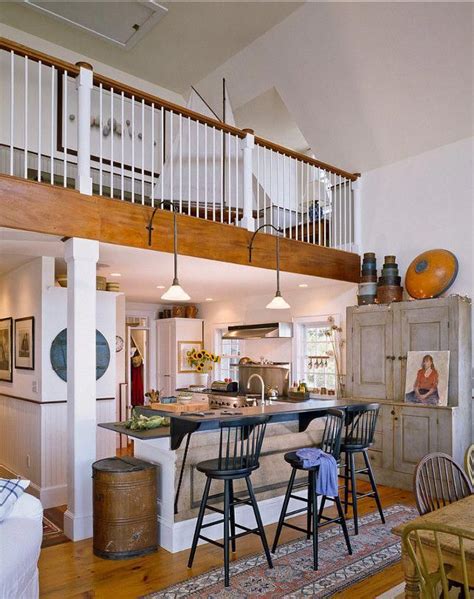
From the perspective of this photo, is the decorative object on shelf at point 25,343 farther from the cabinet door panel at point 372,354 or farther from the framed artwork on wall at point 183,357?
the framed artwork on wall at point 183,357

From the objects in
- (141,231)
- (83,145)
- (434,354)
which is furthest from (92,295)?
(434,354)

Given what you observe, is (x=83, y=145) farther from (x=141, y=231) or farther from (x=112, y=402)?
(x=112, y=402)

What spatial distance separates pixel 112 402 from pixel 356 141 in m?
4.23

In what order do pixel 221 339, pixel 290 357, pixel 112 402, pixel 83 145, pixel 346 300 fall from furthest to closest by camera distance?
1. pixel 221 339
2. pixel 290 357
3. pixel 346 300
4. pixel 112 402
5. pixel 83 145

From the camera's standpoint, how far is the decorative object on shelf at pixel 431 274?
211 inches

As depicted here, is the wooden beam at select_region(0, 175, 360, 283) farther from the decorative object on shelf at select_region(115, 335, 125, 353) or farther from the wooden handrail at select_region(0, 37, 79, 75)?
the decorative object on shelf at select_region(115, 335, 125, 353)

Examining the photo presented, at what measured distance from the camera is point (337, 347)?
21.8 feet

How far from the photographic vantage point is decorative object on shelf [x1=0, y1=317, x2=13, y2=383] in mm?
5727

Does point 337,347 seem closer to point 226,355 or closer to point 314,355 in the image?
point 314,355

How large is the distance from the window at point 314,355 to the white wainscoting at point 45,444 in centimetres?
Answer: 288

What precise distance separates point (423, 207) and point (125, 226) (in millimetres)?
3520

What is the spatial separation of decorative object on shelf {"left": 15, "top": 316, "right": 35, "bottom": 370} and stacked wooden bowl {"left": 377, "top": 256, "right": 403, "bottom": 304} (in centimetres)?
382

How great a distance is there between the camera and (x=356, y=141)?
243 inches

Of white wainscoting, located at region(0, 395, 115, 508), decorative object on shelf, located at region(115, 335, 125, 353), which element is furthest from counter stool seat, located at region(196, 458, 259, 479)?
decorative object on shelf, located at region(115, 335, 125, 353)
